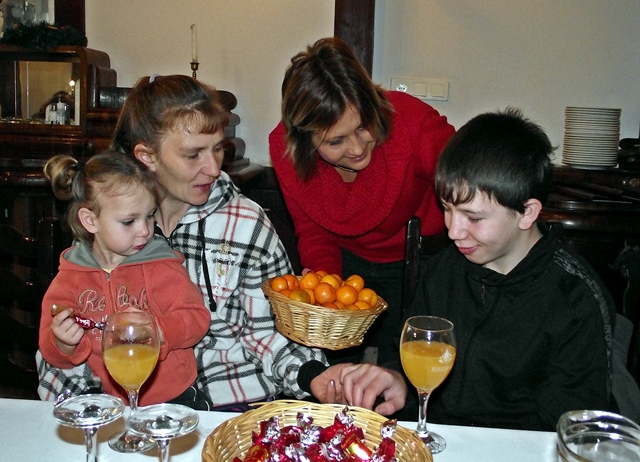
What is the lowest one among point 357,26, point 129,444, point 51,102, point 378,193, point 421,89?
point 129,444

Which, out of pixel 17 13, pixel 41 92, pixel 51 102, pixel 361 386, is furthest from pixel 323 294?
pixel 17 13

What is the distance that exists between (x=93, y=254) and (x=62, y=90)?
104 inches

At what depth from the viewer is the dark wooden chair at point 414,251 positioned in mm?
1960

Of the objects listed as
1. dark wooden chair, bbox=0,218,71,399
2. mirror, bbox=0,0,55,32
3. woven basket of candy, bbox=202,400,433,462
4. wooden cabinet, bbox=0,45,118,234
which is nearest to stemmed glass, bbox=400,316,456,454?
woven basket of candy, bbox=202,400,433,462

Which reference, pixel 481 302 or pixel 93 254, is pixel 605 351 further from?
pixel 93 254

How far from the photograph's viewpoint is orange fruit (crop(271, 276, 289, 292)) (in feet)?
6.23

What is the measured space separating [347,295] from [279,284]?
0.71 ft

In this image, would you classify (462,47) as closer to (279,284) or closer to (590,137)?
(590,137)

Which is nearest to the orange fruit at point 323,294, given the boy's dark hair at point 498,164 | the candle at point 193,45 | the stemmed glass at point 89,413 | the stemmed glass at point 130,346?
the boy's dark hair at point 498,164

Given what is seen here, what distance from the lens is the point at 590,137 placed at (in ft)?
13.0

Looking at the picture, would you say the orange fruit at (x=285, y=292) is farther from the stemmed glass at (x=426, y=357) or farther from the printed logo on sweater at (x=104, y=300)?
the stemmed glass at (x=426, y=357)

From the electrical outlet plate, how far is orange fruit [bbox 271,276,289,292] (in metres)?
2.55

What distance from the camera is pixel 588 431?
0.92m

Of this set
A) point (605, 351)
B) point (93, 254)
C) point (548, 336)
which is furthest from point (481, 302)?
point (93, 254)
